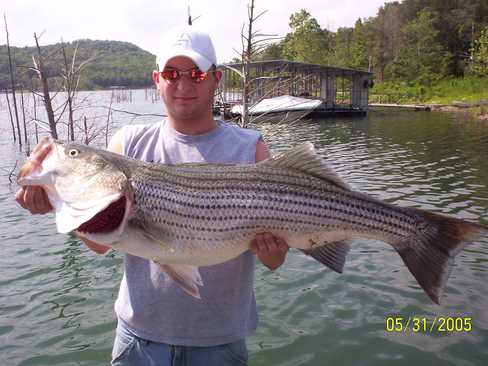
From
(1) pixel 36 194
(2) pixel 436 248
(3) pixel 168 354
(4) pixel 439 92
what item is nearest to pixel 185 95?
(1) pixel 36 194

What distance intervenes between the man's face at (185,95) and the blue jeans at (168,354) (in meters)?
1.65

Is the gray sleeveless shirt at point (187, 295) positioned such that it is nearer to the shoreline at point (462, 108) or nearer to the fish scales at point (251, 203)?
the fish scales at point (251, 203)

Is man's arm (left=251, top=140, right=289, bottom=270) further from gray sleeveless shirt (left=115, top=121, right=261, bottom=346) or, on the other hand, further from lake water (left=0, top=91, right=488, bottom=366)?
lake water (left=0, top=91, right=488, bottom=366)

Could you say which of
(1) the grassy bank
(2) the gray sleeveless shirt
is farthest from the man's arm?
(1) the grassy bank

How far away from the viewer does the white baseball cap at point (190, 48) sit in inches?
128

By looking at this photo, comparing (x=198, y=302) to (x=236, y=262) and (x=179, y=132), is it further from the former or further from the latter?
(x=179, y=132)

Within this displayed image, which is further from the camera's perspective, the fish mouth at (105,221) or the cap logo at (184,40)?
the cap logo at (184,40)

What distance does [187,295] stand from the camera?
118 inches

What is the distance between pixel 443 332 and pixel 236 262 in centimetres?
493

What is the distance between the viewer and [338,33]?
320 ft

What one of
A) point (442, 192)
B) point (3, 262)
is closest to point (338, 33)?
point (442, 192)
